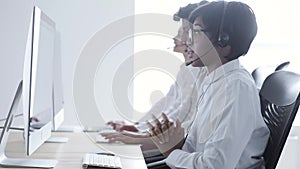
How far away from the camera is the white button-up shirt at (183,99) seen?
1.82m

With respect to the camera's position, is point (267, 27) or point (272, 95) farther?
point (267, 27)

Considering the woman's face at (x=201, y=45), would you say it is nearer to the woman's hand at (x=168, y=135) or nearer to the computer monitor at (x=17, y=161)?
the woman's hand at (x=168, y=135)

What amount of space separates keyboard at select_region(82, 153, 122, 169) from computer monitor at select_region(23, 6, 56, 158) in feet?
0.46

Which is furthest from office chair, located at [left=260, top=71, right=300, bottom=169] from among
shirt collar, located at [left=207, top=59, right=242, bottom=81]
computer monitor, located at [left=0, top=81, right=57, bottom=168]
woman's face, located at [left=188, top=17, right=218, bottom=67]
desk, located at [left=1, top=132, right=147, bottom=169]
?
computer monitor, located at [left=0, top=81, right=57, bottom=168]

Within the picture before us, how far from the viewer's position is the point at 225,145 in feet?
4.37

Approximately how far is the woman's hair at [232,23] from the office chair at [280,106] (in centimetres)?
19

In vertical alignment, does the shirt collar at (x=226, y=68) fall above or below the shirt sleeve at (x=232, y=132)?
above

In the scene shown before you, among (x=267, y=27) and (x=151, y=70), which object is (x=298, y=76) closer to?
(x=151, y=70)

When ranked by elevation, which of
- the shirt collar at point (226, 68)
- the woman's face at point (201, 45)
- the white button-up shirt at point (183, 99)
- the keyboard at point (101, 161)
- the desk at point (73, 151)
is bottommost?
the desk at point (73, 151)

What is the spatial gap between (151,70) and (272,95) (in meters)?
0.42

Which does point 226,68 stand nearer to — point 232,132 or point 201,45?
point 201,45

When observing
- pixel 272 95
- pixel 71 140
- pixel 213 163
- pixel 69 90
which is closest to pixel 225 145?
pixel 213 163

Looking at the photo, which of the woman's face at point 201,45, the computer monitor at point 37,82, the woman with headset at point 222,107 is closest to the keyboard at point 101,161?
the computer monitor at point 37,82

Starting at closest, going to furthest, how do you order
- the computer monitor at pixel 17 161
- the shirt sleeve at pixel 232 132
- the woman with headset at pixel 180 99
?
1. the computer monitor at pixel 17 161
2. the shirt sleeve at pixel 232 132
3. the woman with headset at pixel 180 99
